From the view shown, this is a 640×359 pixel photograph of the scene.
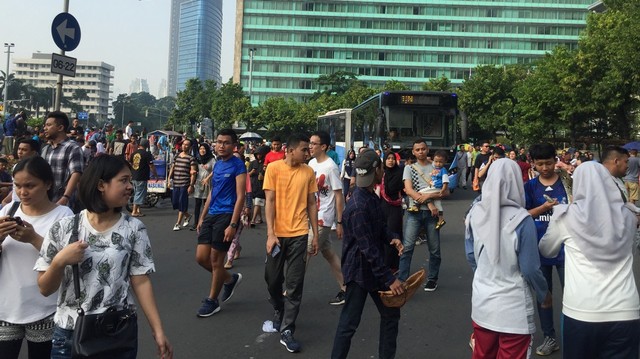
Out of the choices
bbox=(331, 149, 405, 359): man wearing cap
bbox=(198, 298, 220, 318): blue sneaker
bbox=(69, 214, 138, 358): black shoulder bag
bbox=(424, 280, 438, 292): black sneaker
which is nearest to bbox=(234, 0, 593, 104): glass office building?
bbox=(424, 280, 438, 292): black sneaker

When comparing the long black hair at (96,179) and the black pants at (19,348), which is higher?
the long black hair at (96,179)

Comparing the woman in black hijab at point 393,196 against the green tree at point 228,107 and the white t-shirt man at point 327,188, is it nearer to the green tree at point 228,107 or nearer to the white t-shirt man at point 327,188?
the white t-shirt man at point 327,188

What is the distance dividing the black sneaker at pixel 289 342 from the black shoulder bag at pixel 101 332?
2.28 m

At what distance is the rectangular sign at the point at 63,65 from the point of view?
892 centimetres

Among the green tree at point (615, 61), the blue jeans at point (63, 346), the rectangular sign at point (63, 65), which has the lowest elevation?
the blue jeans at point (63, 346)

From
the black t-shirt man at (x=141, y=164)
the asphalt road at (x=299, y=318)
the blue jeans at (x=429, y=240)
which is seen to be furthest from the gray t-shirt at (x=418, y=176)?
the black t-shirt man at (x=141, y=164)

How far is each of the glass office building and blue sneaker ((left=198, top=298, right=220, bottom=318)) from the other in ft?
303

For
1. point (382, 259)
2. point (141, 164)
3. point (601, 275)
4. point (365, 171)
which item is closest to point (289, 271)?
point (382, 259)

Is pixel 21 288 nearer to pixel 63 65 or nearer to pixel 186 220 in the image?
pixel 63 65

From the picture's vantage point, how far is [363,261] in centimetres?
391

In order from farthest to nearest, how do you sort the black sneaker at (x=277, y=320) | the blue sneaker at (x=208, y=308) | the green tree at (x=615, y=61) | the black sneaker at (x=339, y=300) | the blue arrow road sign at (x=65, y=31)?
1. the green tree at (x=615, y=61)
2. the blue arrow road sign at (x=65, y=31)
3. the black sneaker at (x=339, y=300)
4. the blue sneaker at (x=208, y=308)
5. the black sneaker at (x=277, y=320)

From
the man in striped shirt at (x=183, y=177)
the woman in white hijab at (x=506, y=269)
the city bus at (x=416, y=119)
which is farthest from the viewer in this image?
the city bus at (x=416, y=119)

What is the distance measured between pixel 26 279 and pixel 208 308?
9.50 feet

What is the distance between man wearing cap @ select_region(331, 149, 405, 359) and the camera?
3826mm
